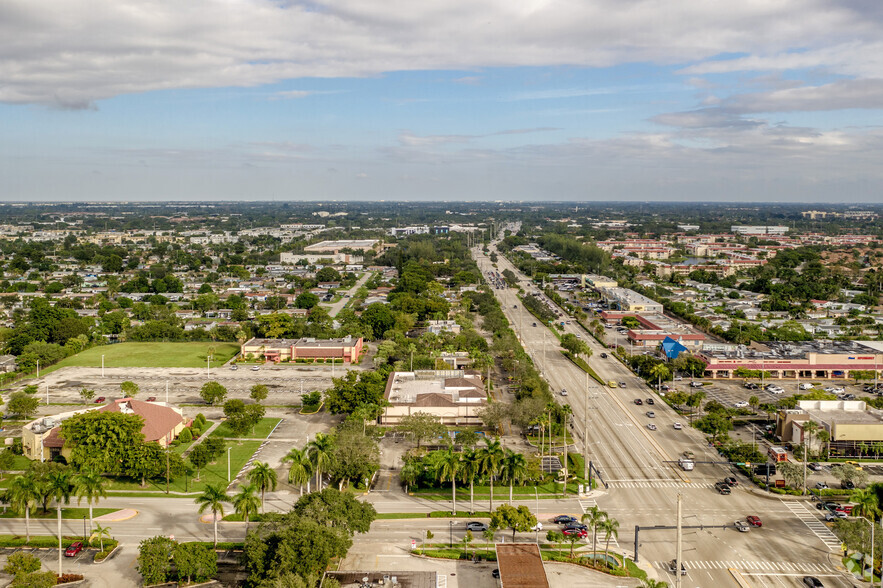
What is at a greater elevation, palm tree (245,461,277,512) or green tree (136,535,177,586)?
palm tree (245,461,277,512)

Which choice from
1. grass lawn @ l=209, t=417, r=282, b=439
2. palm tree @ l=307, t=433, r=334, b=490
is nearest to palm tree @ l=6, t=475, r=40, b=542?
palm tree @ l=307, t=433, r=334, b=490

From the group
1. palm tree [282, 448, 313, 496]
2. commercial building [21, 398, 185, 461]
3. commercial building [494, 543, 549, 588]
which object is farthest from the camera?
commercial building [21, 398, 185, 461]

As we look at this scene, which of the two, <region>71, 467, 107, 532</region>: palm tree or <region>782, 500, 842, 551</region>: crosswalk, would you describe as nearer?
<region>71, 467, 107, 532</region>: palm tree

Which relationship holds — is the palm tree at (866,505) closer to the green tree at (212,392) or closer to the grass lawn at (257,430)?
the grass lawn at (257,430)

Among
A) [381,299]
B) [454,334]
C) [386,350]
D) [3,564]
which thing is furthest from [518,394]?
[381,299]

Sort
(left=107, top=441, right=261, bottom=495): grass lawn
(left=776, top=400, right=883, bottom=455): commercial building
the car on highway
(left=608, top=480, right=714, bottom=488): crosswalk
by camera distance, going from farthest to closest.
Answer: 1. (left=776, top=400, right=883, bottom=455): commercial building
2. (left=608, top=480, right=714, bottom=488): crosswalk
3. (left=107, top=441, right=261, bottom=495): grass lawn
4. the car on highway

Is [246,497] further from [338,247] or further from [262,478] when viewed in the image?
[338,247]

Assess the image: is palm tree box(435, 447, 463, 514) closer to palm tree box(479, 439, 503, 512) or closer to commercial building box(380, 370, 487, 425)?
palm tree box(479, 439, 503, 512)
